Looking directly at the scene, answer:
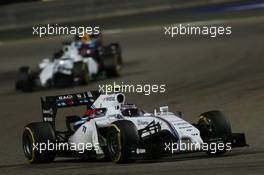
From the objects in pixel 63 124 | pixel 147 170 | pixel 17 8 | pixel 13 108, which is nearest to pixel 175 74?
pixel 13 108

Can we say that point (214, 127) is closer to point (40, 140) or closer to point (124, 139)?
point (124, 139)

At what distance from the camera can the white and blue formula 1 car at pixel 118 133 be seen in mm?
10812

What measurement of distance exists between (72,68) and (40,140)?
464 inches

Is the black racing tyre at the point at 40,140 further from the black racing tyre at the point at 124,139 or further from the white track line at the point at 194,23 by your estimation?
the white track line at the point at 194,23

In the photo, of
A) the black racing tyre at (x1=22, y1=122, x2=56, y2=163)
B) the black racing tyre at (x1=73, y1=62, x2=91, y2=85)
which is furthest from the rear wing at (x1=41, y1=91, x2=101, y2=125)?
the black racing tyre at (x1=73, y1=62, x2=91, y2=85)

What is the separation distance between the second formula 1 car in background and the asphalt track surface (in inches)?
15.9

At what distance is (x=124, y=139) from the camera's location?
422 inches

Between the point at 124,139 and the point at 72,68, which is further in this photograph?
the point at 72,68

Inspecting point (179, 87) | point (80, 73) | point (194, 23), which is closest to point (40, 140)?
point (179, 87)

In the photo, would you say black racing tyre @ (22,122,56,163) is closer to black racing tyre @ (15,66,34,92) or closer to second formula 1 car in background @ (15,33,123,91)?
second formula 1 car in background @ (15,33,123,91)

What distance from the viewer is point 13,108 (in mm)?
20328

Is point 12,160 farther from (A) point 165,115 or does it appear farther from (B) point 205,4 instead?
(B) point 205,4

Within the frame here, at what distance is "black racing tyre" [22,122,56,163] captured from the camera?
11953 mm

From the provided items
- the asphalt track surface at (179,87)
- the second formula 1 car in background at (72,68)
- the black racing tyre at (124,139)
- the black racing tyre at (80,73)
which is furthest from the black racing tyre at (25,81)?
the black racing tyre at (124,139)
